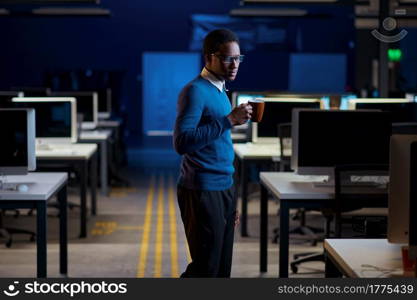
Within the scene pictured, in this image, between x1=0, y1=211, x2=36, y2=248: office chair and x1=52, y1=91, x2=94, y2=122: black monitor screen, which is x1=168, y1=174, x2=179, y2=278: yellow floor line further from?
x1=52, y1=91, x2=94, y2=122: black monitor screen

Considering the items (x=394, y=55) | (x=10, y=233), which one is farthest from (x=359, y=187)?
(x=394, y=55)

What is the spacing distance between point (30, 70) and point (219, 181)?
1704cm

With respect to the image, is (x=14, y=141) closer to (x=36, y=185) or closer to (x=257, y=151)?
(x=36, y=185)

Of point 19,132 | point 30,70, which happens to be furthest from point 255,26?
point 19,132

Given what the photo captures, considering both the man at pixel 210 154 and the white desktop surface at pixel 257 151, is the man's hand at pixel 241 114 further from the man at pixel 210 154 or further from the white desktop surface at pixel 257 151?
the white desktop surface at pixel 257 151

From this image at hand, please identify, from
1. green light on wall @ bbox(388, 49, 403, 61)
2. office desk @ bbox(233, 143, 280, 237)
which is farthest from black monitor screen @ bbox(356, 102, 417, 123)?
green light on wall @ bbox(388, 49, 403, 61)

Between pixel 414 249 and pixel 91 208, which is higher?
pixel 414 249

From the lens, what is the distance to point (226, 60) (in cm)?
478

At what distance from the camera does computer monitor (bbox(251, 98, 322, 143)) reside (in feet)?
32.2

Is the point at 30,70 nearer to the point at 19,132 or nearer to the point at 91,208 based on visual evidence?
the point at 91,208

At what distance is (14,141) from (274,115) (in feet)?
13.3

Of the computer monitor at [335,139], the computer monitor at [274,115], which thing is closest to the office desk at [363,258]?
the computer monitor at [335,139]

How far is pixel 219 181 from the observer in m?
4.91

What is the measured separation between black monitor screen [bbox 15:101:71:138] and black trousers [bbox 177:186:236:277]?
16.7 ft
